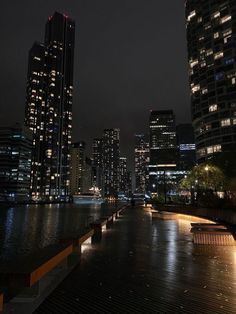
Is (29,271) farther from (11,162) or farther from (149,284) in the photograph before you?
(11,162)

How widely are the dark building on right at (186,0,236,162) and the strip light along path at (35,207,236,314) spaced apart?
97116mm

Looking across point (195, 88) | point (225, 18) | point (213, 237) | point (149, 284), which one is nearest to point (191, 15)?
point (225, 18)

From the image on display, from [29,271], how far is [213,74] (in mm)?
121000

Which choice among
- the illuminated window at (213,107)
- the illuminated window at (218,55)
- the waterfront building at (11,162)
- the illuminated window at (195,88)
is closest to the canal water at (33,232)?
the illuminated window at (213,107)

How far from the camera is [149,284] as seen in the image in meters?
8.24

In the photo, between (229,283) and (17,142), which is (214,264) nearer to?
(229,283)

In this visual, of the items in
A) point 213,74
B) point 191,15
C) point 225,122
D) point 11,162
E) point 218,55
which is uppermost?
point 191,15

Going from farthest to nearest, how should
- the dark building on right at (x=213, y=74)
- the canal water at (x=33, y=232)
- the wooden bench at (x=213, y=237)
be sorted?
the dark building on right at (x=213, y=74)
the canal water at (x=33, y=232)
the wooden bench at (x=213, y=237)

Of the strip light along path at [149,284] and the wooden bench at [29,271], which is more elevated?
the wooden bench at [29,271]

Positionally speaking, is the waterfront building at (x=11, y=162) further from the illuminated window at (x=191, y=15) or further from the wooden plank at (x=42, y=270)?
the wooden plank at (x=42, y=270)

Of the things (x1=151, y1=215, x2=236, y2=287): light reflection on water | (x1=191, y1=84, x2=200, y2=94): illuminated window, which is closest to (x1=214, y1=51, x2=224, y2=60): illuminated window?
(x1=191, y1=84, x2=200, y2=94): illuminated window

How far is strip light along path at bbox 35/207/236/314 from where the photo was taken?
650cm

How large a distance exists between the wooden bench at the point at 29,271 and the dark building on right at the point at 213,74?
101757mm

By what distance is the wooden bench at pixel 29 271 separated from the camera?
243 inches
